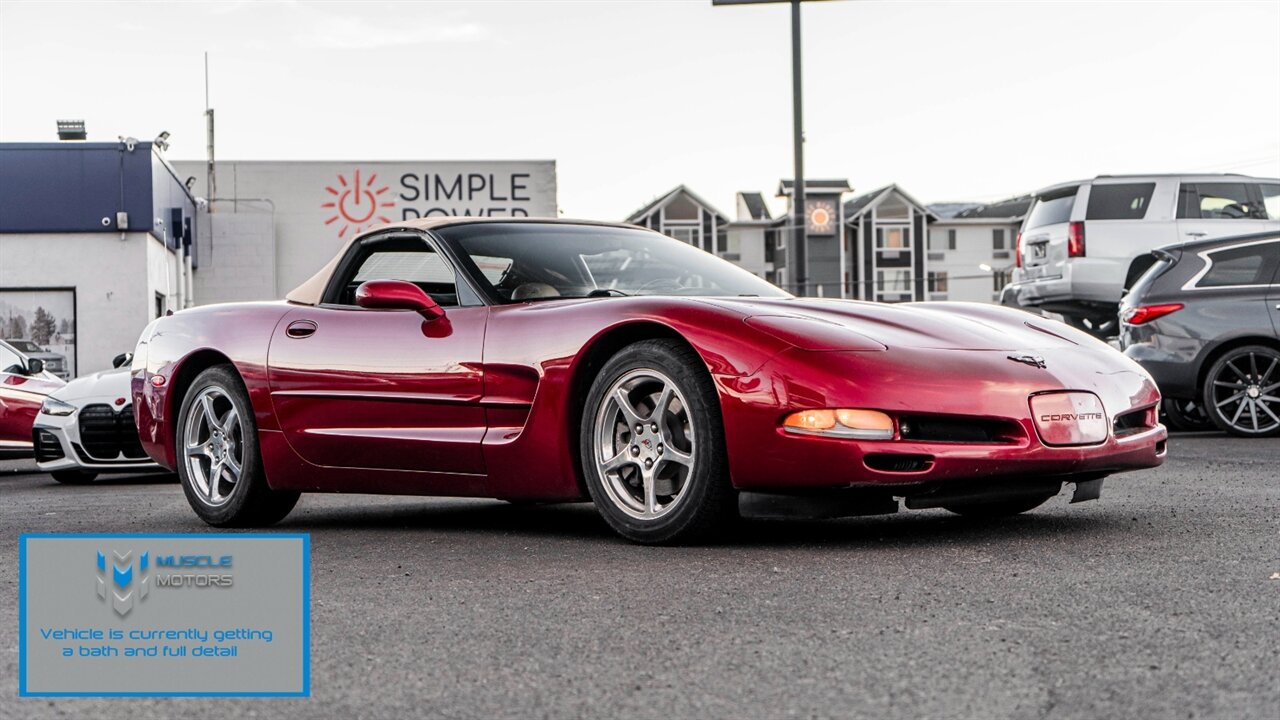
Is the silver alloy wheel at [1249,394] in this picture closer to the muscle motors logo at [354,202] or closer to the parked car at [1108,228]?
the parked car at [1108,228]

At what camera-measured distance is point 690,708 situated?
9.89 feet

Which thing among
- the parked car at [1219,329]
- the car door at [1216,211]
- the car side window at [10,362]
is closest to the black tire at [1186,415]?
the parked car at [1219,329]

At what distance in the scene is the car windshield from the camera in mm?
6172

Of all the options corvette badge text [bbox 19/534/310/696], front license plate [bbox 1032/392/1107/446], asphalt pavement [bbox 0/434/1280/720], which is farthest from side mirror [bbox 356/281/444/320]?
corvette badge text [bbox 19/534/310/696]

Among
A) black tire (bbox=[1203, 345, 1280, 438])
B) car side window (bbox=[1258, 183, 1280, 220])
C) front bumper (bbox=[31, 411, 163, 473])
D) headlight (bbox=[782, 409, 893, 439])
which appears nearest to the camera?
headlight (bbox=[782, 409, 893, 439])

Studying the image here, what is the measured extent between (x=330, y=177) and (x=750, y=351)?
36.0 meters

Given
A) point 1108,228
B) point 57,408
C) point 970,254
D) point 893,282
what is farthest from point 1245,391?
point 970,254

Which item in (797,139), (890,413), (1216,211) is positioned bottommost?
(890,413)

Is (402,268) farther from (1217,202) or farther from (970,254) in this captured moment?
(970,254)

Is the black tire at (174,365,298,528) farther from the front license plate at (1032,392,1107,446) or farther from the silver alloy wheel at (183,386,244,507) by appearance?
the front license plate at (1032,392,1107,446)

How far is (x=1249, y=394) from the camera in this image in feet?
39.1

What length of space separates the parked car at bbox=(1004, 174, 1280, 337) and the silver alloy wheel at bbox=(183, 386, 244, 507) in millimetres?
12370

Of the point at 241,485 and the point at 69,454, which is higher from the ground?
the point at 241,485

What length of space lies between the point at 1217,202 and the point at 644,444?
1454 cm
